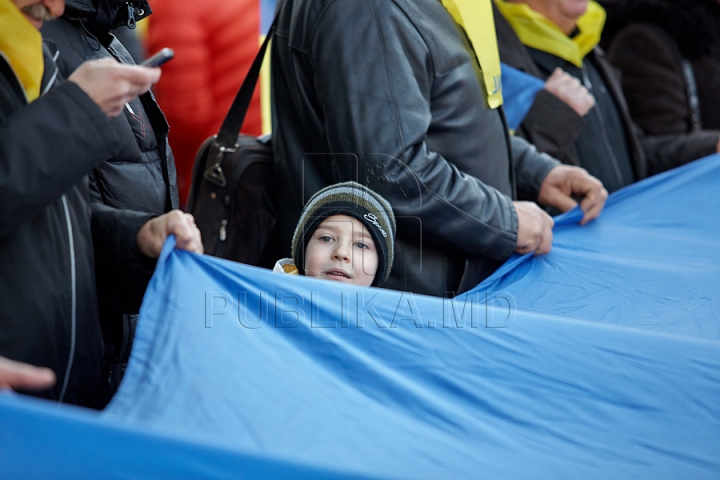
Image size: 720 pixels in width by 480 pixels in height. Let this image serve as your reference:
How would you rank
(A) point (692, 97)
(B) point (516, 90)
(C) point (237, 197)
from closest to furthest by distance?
(C) point (237, 197) → (B) point (516, 90) → (A) point (692, 97)

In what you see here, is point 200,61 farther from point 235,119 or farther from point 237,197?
point 237,197

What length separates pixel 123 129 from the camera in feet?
5.45

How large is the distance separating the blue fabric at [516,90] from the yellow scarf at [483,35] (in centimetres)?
51

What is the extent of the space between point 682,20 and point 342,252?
2.68m

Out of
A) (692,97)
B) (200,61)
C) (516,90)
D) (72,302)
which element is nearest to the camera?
(72,302)

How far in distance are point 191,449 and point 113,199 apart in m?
0.79

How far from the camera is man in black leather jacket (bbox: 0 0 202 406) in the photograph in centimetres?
120

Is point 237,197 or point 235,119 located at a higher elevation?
point 235,119

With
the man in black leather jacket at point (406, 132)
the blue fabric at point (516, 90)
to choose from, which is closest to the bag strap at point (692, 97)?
the blue fabric at point (516, 90)

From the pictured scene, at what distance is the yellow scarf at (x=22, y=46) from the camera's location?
1.26m

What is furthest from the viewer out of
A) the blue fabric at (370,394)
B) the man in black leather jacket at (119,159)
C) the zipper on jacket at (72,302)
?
the man in black leather jacket at (119,159)

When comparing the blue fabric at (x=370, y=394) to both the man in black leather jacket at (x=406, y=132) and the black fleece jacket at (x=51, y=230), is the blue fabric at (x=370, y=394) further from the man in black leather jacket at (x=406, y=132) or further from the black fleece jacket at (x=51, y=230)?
the man in black leather jacket at (x=406, y=132)

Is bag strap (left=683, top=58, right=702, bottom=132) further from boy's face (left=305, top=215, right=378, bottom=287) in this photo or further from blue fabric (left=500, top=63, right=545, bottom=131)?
boy's face (left=305, top=215, right=378, bottom=287)

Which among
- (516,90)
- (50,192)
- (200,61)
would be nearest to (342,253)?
(50,192)
